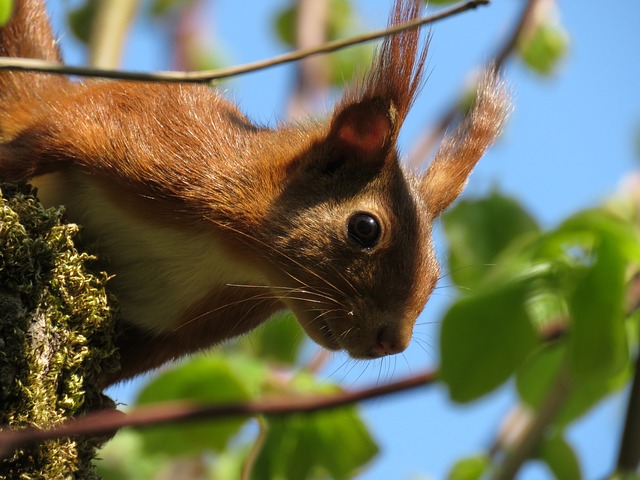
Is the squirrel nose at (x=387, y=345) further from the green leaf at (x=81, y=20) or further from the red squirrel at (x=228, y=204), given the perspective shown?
the green leaf at (x=81, y=20)

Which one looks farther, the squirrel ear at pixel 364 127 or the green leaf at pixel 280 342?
the green leaf at pixel 280 342

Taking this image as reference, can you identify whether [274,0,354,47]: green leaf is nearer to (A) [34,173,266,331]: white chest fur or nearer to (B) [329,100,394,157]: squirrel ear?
(B) [329,100,394,157]: squirrel ear

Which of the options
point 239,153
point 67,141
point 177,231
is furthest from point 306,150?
point 67,141

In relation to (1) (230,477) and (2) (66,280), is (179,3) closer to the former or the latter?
(1) (230,477)

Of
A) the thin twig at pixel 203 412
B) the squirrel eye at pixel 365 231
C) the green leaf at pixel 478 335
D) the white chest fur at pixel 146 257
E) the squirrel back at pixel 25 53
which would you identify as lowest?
the thin twig at pixel 203 412

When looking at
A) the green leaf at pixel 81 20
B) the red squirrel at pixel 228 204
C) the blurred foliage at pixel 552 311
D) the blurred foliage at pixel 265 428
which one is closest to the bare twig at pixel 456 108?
the red squirrel at pixel 228 204

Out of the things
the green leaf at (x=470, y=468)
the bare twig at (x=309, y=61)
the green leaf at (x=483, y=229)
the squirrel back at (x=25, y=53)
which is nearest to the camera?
the green leaf at (x=470, y=468)

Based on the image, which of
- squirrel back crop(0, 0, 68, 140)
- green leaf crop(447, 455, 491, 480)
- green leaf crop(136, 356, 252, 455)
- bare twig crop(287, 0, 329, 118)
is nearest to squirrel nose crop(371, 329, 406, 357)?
green leaf crop(136, 356, 252, 455)
